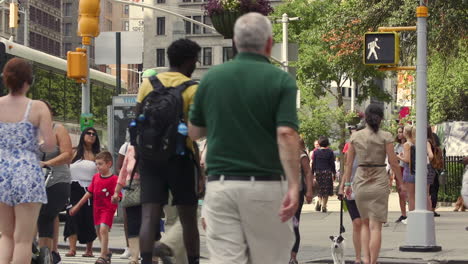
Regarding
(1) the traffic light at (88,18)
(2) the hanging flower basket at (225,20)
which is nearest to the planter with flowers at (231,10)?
(2) the hanging flower basket at (225,20)

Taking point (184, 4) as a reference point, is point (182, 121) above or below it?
below

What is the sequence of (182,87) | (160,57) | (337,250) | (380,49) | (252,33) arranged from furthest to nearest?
(160,57) < (380,49) < (337,250) < (182,87) < (252,33)

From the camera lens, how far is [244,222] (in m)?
6.37

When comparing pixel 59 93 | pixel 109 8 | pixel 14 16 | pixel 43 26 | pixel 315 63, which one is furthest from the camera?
pixel 109 8

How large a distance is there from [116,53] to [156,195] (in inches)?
453

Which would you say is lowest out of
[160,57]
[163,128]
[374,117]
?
[163,128]

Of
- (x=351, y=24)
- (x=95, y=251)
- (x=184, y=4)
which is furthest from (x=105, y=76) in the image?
(x=184, y=4)

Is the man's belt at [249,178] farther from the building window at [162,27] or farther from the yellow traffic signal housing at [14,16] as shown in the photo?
the building window at [162,27]

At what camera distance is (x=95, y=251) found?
16.4m

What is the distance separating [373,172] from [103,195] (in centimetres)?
319

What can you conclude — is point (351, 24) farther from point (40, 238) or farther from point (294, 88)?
point (294, 88)

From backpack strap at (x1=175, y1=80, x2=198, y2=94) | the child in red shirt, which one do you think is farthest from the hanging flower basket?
backpack strap at (x1=175, y1=80, x2=198, y2=94)

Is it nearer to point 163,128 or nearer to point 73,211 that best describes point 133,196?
point 73,211

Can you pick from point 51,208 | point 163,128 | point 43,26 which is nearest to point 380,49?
point 51,208
